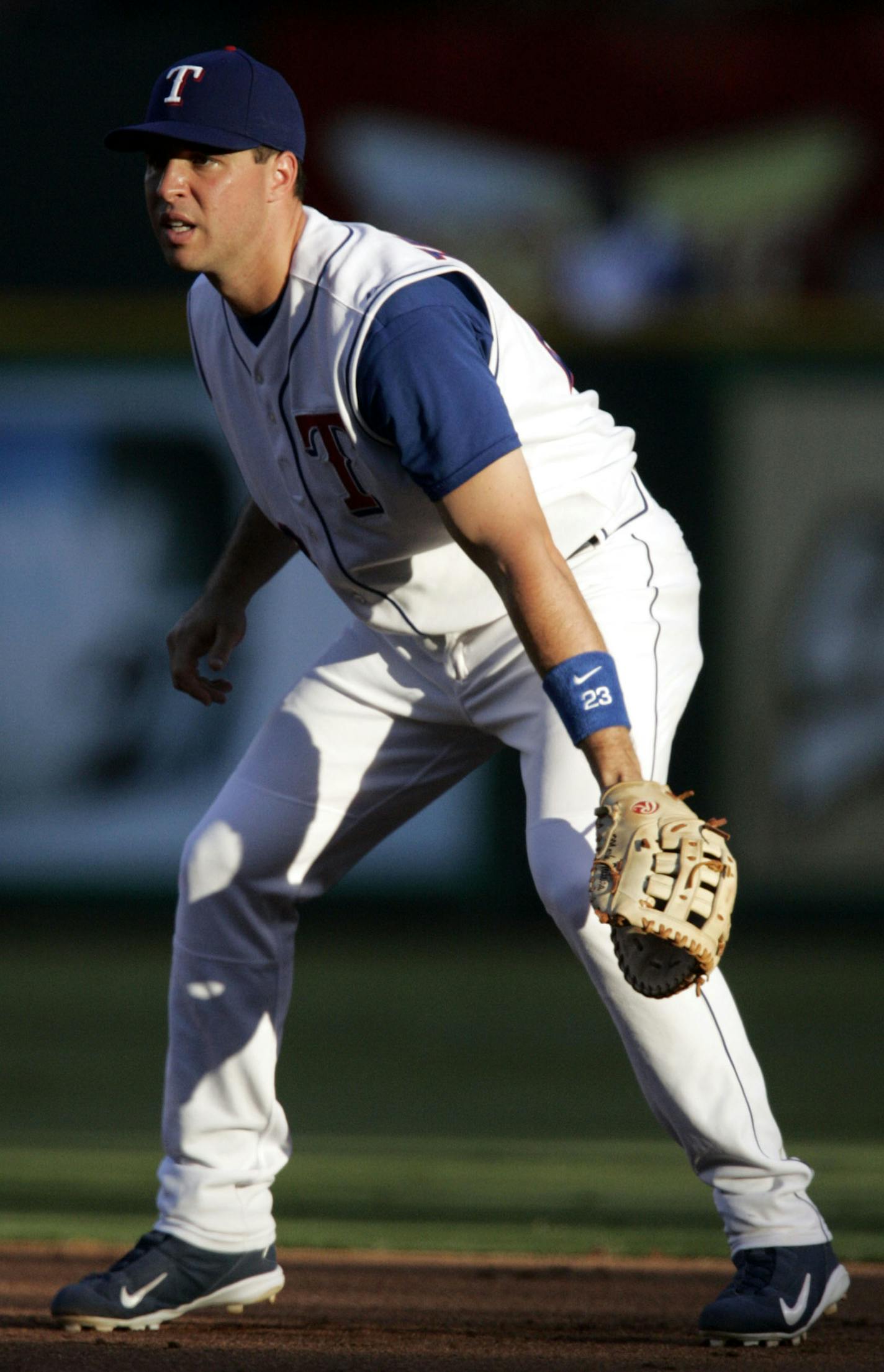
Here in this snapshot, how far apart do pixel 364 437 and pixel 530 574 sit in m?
0.38

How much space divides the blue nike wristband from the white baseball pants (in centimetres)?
30

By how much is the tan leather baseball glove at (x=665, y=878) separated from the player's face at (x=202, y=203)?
3.18 ft

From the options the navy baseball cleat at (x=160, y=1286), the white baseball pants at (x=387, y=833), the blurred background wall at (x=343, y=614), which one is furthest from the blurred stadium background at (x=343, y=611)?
the white baseball pants at (x=387, y=833)

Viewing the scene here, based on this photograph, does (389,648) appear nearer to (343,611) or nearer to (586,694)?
(586,694)

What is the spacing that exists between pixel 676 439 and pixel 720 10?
175 inches

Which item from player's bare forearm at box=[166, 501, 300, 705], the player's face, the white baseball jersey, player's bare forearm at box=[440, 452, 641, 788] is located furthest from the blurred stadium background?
the player's face

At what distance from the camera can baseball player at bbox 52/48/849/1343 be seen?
100 inches

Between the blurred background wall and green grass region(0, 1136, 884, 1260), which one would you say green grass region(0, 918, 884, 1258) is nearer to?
green grass region(0, 1136, 884, 1260)

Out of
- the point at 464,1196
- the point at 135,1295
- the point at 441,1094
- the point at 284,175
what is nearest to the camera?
the point at 284,175

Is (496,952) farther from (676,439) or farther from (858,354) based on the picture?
(858,354)

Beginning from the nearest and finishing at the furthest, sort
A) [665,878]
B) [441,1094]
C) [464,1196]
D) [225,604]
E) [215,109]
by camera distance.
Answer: [665,878], [215,109], [225,604], [464,1196], [441,1094]

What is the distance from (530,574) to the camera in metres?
2.49

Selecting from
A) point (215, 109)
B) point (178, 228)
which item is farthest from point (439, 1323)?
point (215, 109)

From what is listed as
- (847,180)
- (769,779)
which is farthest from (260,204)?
(847,180)
